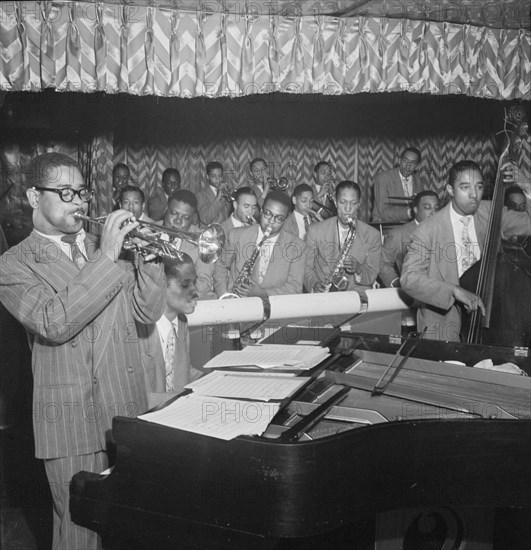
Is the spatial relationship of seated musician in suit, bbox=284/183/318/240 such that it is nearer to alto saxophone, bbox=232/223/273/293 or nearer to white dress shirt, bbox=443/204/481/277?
alto saxophone, bbox=232/223/273/293

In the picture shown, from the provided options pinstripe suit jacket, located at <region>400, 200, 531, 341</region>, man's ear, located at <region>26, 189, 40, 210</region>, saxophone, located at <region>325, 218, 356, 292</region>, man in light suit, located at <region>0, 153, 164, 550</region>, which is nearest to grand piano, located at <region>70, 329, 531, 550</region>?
man in light suit, located at <region>0, 153, 164, 550</region>

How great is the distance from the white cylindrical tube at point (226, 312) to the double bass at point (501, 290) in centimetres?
136

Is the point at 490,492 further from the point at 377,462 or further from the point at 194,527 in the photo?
the point at 194,527

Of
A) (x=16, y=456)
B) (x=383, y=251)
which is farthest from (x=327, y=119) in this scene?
(x=16, y=456)

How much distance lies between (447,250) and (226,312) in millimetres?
1722

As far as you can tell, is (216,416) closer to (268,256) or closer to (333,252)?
(268,256)

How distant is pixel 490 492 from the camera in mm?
2332

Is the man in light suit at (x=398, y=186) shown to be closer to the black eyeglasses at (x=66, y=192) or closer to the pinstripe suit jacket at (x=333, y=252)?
the pinstripe suit jacket at (x=333, y=252)

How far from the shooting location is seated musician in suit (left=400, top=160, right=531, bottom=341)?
15.2 ft

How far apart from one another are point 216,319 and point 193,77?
154 cm

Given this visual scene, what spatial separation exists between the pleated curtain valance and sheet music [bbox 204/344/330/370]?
2.03 meters

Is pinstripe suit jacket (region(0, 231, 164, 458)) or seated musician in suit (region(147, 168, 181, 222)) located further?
seated musician in suit (region(147, 168, 181, 222))

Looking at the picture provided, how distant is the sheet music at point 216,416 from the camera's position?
211 cm

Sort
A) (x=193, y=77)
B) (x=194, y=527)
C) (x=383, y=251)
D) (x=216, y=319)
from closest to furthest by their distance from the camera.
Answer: (x=194, y=527) < (x=216, y=319) < (x=193, y=77) < (x=383, y=251)
